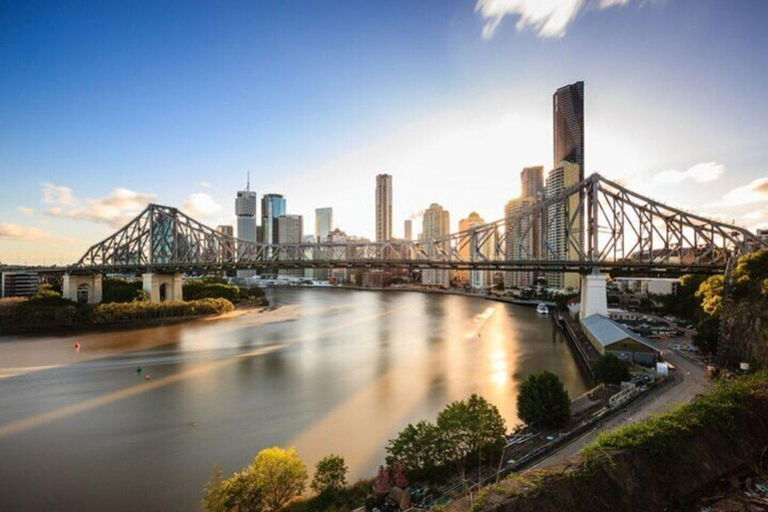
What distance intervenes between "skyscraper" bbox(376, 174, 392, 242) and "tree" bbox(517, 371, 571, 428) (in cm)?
11204

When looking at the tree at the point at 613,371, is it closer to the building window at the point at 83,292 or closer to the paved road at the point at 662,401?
the paved road at the point at 662,401

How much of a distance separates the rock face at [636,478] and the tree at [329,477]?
4849 millimetres

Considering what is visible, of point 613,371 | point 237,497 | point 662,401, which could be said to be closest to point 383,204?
point 613,371

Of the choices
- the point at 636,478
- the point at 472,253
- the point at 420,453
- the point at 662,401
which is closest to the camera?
the point at 636,478

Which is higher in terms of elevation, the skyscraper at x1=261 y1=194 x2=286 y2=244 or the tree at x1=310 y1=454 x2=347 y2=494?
the skyscraper at x1=261 y1=194 x2=286 y2=244

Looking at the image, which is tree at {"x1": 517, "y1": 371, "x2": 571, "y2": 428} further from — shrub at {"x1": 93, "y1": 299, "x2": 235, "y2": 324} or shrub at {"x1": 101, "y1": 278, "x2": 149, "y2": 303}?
shrub at {"x1": 101, "y1": 278, "x2": 149, "y2": 303}

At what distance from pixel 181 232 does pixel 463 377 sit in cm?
3773

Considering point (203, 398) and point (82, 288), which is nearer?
point (203, 398)

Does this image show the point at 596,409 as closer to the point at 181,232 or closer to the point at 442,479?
the point at 442,479

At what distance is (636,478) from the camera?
11.0ft

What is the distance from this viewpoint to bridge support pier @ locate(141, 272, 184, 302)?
120 feet

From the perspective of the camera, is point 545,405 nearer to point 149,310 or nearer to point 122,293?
point 149,310

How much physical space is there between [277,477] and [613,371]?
10.9 meters

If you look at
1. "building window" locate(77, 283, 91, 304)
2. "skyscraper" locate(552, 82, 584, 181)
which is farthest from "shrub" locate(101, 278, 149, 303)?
"skyscraper" locate(552, 82, 584, 181)
